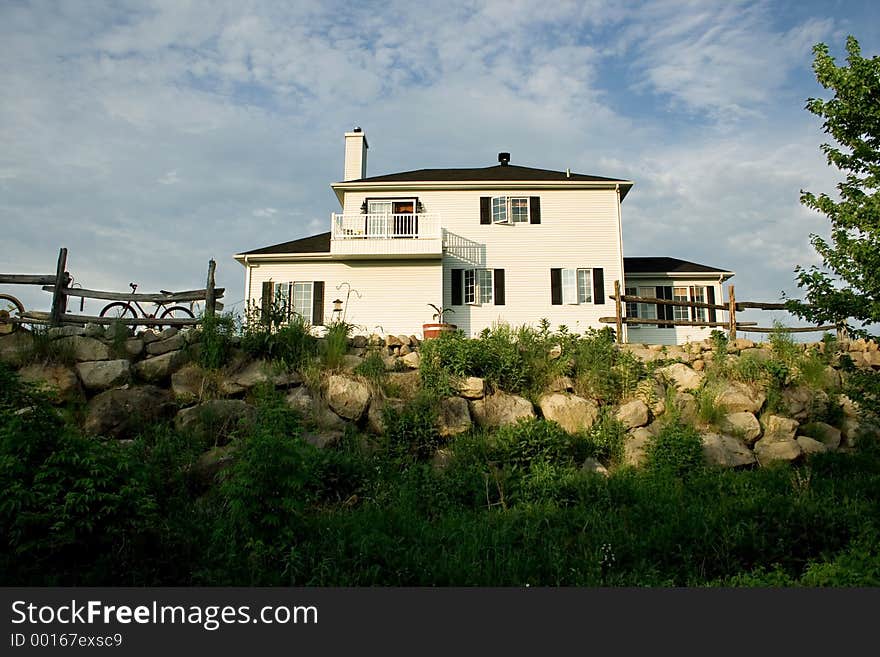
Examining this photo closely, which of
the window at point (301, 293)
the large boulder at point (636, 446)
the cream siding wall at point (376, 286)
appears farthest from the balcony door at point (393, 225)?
the large boulder at point (636, 446)

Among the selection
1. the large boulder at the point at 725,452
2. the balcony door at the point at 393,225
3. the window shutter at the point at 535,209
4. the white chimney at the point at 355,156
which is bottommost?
the large boulder at the point at 725,452

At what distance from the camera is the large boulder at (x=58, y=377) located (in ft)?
39.9

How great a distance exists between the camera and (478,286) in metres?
24.1

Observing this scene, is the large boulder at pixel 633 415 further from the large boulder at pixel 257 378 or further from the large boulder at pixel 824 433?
the large boulder at pixel 257 378

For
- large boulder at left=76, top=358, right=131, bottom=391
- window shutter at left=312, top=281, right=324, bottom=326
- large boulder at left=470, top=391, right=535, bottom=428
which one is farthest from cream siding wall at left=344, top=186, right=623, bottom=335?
large boulder at left=76, top=358, right=131, bottom=391

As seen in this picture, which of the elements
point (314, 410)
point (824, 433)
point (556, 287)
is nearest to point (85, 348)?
point (314, 410)

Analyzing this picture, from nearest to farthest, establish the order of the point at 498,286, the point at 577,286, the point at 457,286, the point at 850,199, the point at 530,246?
1. the point at 850,199
2. the point at 577,286
3. the point at 498,286
4. the point at 457,286
5. the point at 530,246

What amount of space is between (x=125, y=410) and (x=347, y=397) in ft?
12.4

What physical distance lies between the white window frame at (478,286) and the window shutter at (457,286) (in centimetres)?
11

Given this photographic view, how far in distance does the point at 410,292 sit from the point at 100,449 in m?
17.1

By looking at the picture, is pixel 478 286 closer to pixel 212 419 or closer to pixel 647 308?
pixel 647 308

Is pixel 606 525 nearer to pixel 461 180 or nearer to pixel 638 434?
pixel 638 434

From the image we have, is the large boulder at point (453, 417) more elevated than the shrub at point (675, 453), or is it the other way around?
the large boulder at point (453, 417)

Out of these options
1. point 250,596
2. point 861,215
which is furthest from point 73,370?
point 861,215
